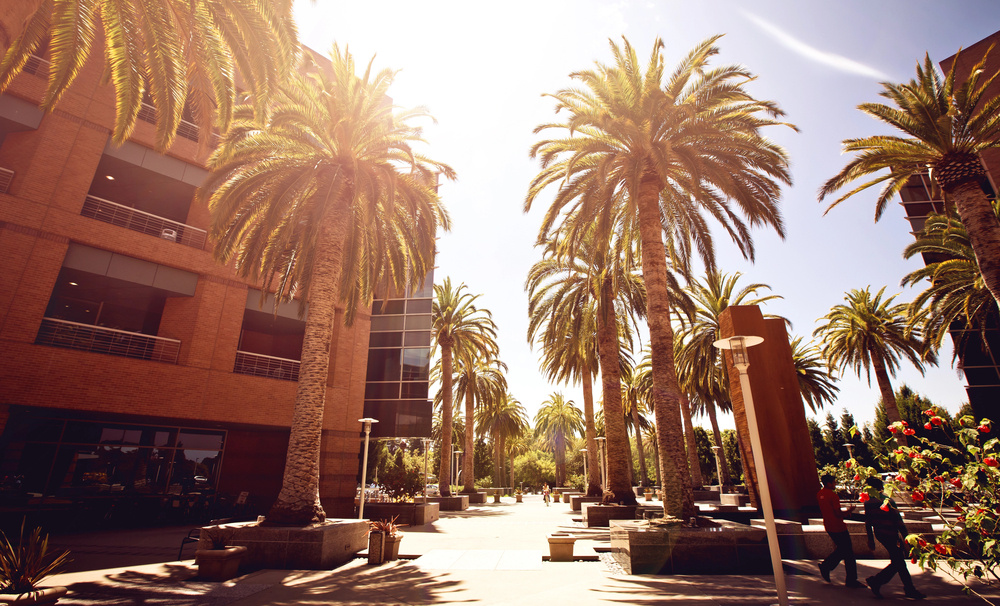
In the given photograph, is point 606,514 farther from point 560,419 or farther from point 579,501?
point 560,419

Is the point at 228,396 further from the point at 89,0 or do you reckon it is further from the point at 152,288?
the point at 89,0

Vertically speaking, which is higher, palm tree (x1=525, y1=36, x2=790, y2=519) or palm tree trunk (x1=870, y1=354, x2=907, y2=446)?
palm tree (x1=525, y1=36, x2=790, y2=519)

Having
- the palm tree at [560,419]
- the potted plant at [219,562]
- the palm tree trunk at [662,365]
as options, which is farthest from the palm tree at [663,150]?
the palm tree at [560,419]

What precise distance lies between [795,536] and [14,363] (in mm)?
21831

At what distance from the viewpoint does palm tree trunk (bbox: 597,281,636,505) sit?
747 inches

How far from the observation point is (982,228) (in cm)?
1333

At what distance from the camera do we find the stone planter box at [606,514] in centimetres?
1791

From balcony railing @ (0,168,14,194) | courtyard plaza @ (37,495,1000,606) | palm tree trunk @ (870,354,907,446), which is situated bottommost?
courtyard plaza @ (37,495,1000,606)

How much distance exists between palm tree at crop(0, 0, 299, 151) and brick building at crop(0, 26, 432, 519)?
8.12 meters

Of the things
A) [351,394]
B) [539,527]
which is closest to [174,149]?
[351,394]

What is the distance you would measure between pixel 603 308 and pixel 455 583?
13.7m

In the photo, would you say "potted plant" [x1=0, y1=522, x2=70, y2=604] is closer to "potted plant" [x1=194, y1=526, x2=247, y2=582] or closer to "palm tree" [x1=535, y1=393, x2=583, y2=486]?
"potted plant" [x1=194, y1=526, x2=247, y2=582]

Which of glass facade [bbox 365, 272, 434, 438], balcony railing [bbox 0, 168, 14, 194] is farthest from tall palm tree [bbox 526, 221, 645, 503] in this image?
balcony railing [bbox 0, 168, 14, 194]

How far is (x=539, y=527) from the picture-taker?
1888cm
